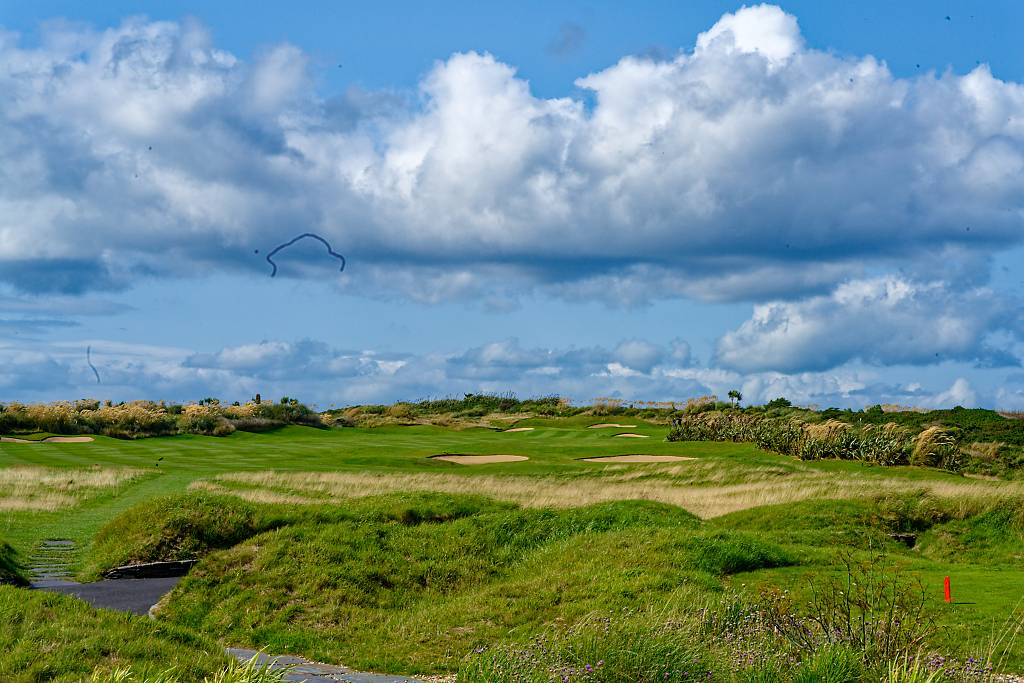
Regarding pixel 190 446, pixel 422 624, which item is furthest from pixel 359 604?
pixel 190 446

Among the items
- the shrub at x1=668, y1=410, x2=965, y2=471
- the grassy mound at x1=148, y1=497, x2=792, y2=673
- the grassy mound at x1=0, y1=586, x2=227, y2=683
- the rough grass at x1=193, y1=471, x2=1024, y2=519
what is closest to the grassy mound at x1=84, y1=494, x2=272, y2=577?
the grassy mound at x1=148, y1=497, x2=792, y2=673

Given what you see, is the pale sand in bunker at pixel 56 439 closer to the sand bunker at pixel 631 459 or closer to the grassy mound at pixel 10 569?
the sand bunker at pixel 631 459

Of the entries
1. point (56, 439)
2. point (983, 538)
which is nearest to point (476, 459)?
point (983, 538)

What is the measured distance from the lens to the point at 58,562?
22875 mm

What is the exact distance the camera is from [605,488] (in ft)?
116

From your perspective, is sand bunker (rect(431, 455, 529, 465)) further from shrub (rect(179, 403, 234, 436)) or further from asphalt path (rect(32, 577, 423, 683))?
asphalt path (rect(32, 577, 423, 683))

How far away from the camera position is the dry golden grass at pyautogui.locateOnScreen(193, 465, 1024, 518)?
2906 centimetres

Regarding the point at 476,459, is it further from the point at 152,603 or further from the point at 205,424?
the point at 152,603

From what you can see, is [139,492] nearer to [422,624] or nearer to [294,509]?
[294,509]

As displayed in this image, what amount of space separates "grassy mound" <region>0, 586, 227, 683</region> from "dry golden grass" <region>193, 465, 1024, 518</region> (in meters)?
15.7

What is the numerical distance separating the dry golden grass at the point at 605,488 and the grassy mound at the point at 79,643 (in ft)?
51.4

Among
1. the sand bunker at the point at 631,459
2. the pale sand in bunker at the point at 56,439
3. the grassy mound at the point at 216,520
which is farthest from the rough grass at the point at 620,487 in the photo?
the pale sand in bunker at the point at 56,439

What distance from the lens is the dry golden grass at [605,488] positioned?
95.3ft

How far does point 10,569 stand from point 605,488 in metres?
21.0
